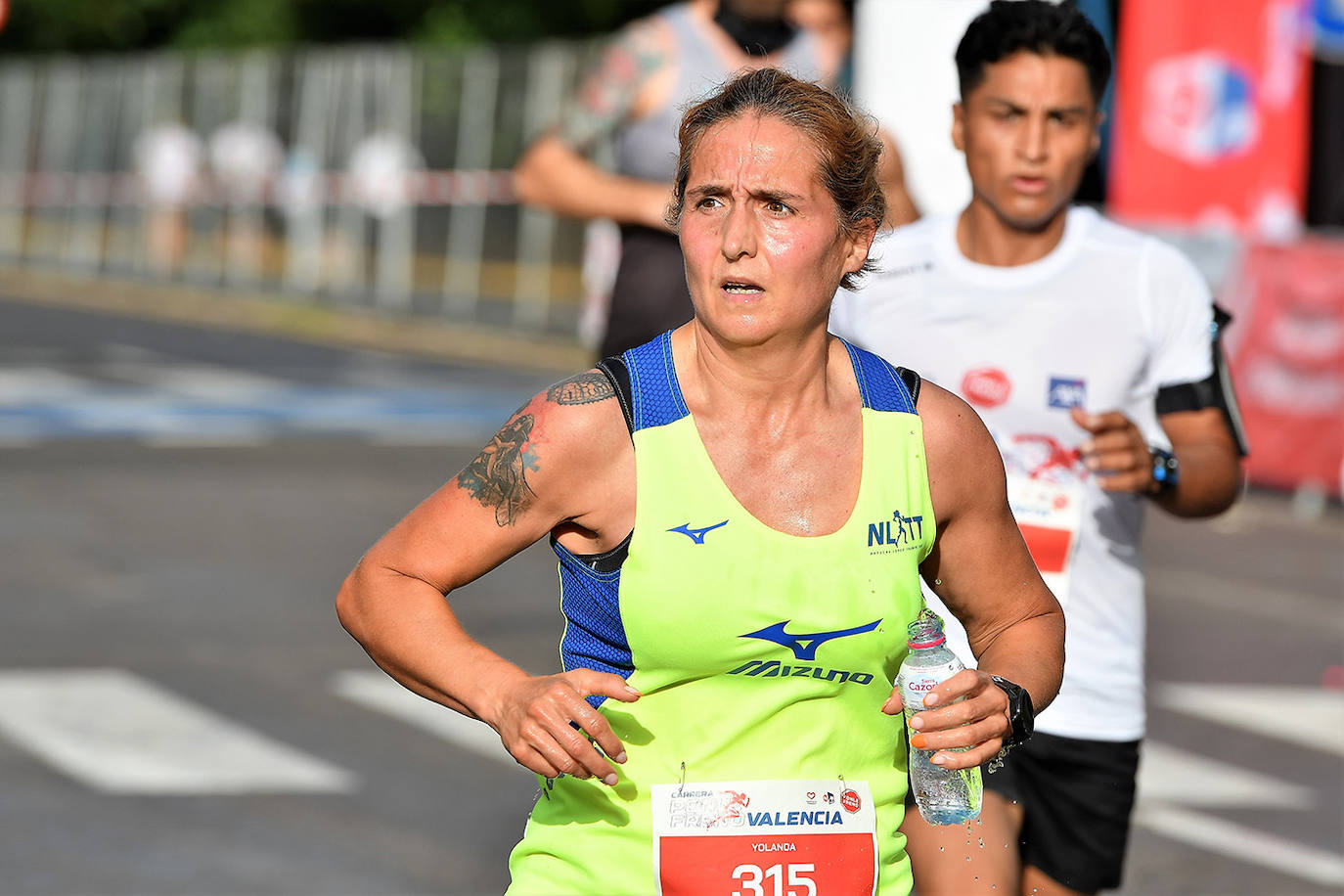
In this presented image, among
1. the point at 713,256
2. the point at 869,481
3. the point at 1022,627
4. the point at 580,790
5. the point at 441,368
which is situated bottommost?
the point at 441,368

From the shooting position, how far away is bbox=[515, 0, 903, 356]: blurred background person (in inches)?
242

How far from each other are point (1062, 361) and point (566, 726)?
1978mm

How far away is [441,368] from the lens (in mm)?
24281

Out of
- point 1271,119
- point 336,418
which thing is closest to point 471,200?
point 336,418

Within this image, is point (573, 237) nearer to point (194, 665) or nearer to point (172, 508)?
point (172, 508)

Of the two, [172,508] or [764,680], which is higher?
[764,680]

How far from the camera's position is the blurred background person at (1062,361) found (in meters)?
4.68

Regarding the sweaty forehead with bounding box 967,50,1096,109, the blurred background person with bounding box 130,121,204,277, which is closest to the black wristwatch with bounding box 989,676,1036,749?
the sweaty forehead with bounding box 967,50,1096,109

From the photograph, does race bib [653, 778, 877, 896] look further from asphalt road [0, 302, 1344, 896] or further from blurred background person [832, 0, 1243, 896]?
asphalt road [0, 302, 1344, 896]

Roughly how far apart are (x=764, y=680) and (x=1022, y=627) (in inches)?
20.2

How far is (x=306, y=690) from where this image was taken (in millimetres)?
9219

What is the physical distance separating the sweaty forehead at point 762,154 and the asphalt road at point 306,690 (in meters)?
3.94

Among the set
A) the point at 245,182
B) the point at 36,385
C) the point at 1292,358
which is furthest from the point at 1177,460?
the point at 245,182

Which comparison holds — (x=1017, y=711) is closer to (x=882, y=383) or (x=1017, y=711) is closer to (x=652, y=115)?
(x=882, y=383)
